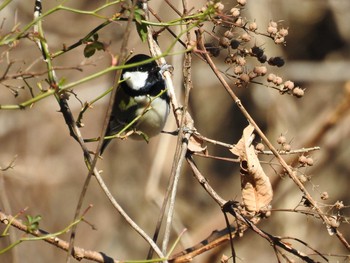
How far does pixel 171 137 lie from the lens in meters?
5.26

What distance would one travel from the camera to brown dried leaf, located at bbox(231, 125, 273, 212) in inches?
71.6

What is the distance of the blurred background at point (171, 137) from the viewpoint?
5227 mm

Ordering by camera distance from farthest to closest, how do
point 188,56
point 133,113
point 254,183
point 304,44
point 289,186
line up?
point 304,44 < point 289,186 < point 133,113 < point 188,56 < point 254,183

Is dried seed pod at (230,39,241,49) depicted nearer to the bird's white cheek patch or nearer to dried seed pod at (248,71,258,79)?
dried seed pod at (248,71,258,79)

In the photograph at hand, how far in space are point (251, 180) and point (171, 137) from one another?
342cm

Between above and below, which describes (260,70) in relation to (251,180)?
above

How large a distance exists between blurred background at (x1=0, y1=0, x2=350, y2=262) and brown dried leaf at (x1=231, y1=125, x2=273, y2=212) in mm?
3068

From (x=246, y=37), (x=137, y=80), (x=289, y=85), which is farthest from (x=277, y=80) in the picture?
(x=137, y=80)

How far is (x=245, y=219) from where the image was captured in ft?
6.09

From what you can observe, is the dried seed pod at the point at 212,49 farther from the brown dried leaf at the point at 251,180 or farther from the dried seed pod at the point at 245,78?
the brown dried leaf at the point at 251,180

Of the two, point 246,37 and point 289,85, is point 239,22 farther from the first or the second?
point 289,85

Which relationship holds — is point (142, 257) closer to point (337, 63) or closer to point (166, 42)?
point (166, 42)

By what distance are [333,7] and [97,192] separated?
2.68 metres

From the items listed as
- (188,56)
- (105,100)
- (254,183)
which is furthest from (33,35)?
(105,100)
